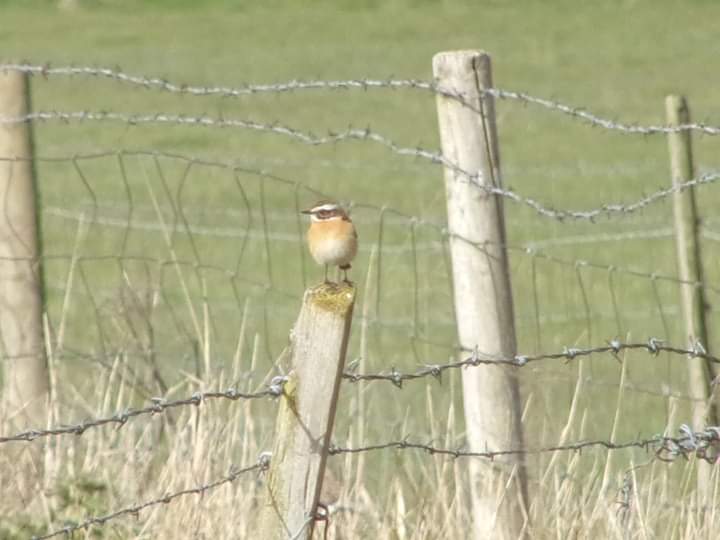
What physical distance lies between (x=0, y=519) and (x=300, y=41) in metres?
23.6

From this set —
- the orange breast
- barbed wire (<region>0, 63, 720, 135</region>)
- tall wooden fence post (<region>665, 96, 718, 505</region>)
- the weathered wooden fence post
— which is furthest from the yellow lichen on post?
the weathered wooden fence post

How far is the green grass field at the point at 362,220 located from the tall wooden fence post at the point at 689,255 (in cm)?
10

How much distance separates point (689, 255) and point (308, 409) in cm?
272

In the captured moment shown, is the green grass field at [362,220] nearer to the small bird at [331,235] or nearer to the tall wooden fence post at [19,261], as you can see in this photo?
the tall wooden fence post at [19,261]

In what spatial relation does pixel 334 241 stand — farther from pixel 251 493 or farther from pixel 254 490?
pixel 254 490

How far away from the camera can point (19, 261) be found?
21.2ft

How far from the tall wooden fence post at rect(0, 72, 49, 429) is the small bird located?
229 centimetres

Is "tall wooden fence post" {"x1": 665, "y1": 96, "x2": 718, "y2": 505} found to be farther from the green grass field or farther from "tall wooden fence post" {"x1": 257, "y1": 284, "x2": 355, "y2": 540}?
"tall wooden fence post" {"x1": 257, "y1": 284, "x2": 355, "y2": 540}

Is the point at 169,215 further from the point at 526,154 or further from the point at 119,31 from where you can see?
the point at 119,31

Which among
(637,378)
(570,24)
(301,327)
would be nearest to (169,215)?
(637,378)

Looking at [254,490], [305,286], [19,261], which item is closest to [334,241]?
[254,490]

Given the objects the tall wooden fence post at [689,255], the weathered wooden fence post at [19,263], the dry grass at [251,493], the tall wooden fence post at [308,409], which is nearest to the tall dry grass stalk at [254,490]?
the dry grass at [251,493]

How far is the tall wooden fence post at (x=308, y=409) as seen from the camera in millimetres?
3820

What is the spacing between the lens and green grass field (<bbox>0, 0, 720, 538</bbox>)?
19.3ft
